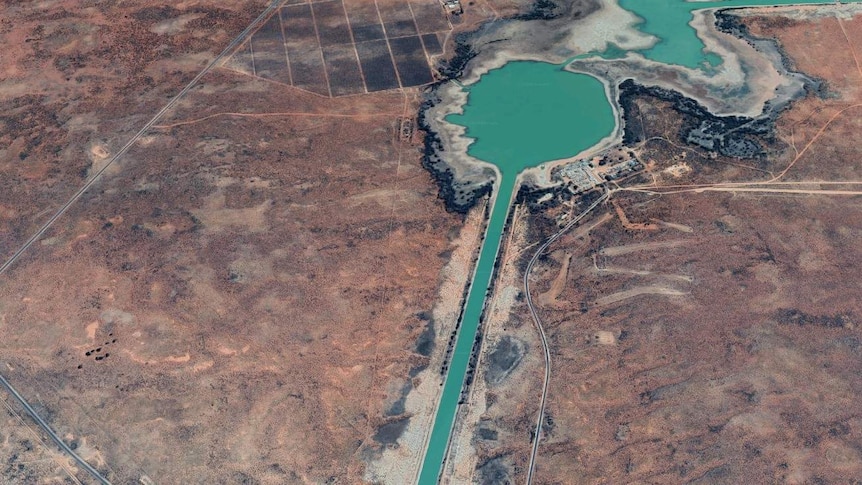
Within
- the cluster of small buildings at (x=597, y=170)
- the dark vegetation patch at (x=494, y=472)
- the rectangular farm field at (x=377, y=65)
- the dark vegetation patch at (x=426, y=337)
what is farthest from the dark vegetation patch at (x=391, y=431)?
the rectangular farm field at (x=377, y=65)

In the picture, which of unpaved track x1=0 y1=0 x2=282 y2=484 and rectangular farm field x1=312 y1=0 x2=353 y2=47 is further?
rectangular farm field x1=312 y1=0 x2=353 y2=47

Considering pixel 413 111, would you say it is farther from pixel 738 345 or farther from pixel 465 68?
pixel 738 345

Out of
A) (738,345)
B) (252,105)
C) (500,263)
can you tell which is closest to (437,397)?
(500,263)

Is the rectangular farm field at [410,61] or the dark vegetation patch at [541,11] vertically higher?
the dark vegetation patch at [541,11]

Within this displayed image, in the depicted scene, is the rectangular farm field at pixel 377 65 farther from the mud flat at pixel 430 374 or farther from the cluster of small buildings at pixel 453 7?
the mud flat at pixel 430 374

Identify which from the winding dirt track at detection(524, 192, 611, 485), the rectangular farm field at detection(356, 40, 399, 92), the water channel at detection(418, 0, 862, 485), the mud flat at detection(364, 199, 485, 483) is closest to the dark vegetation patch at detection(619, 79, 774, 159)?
the water channel at detection(418, 0, 862, 485)

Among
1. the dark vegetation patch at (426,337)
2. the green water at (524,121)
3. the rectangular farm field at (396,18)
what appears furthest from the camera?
the rectangular farm field at (396,18)

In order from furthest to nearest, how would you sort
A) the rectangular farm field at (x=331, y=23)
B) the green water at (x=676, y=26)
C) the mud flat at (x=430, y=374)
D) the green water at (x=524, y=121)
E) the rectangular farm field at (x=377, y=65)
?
the rectangular farm field at (x=331, y=23) → the green water at (x=676, y=26) → the rectangular farm field at (x=377, y=65) → the green water at (x=524, y=121) → the mud flat at (x=430, y=374)

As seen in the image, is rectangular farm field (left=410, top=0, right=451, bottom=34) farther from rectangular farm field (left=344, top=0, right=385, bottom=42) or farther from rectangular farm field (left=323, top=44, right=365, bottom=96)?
rectangular farm field (left=323, top=44, right=365, bottom=96)

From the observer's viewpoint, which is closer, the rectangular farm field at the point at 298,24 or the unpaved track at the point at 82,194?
the unpaved track at the point at 82,194
